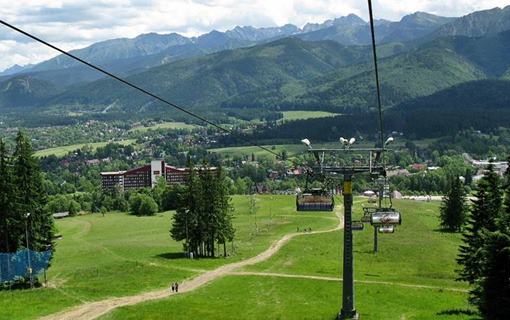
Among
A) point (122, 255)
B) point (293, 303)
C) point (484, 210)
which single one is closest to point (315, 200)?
point (293, 303)

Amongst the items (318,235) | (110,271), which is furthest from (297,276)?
(318,235)

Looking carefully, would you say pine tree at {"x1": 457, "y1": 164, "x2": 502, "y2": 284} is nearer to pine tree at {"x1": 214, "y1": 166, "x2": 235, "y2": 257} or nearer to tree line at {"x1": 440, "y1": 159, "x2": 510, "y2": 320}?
tree line at {"x1": 440, "y1": 159, "x2": 510, "y2": 320}

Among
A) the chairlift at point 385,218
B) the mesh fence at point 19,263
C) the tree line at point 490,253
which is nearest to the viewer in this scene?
the tree line at point 490,253

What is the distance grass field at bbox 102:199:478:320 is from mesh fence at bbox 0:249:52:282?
12.4 metres

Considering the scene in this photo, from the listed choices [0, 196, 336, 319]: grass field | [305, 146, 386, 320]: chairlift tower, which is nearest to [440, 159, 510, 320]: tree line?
[305, 146, 386, 320]: chairlift tower

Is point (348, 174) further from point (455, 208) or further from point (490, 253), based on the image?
point (455, 208)

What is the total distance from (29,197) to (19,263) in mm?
8617

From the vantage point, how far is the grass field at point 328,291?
166 feet

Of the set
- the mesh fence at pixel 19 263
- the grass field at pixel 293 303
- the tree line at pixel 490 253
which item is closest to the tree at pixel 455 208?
the tree line at pixel 490 253

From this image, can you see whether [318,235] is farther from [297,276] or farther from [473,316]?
[473,316]

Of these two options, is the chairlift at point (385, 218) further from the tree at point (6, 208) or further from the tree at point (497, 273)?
the tree at point (6, 208)

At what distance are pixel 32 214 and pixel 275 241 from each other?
43593 millimetres

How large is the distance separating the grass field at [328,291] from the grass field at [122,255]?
6072 mm

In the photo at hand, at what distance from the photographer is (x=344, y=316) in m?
42.8
